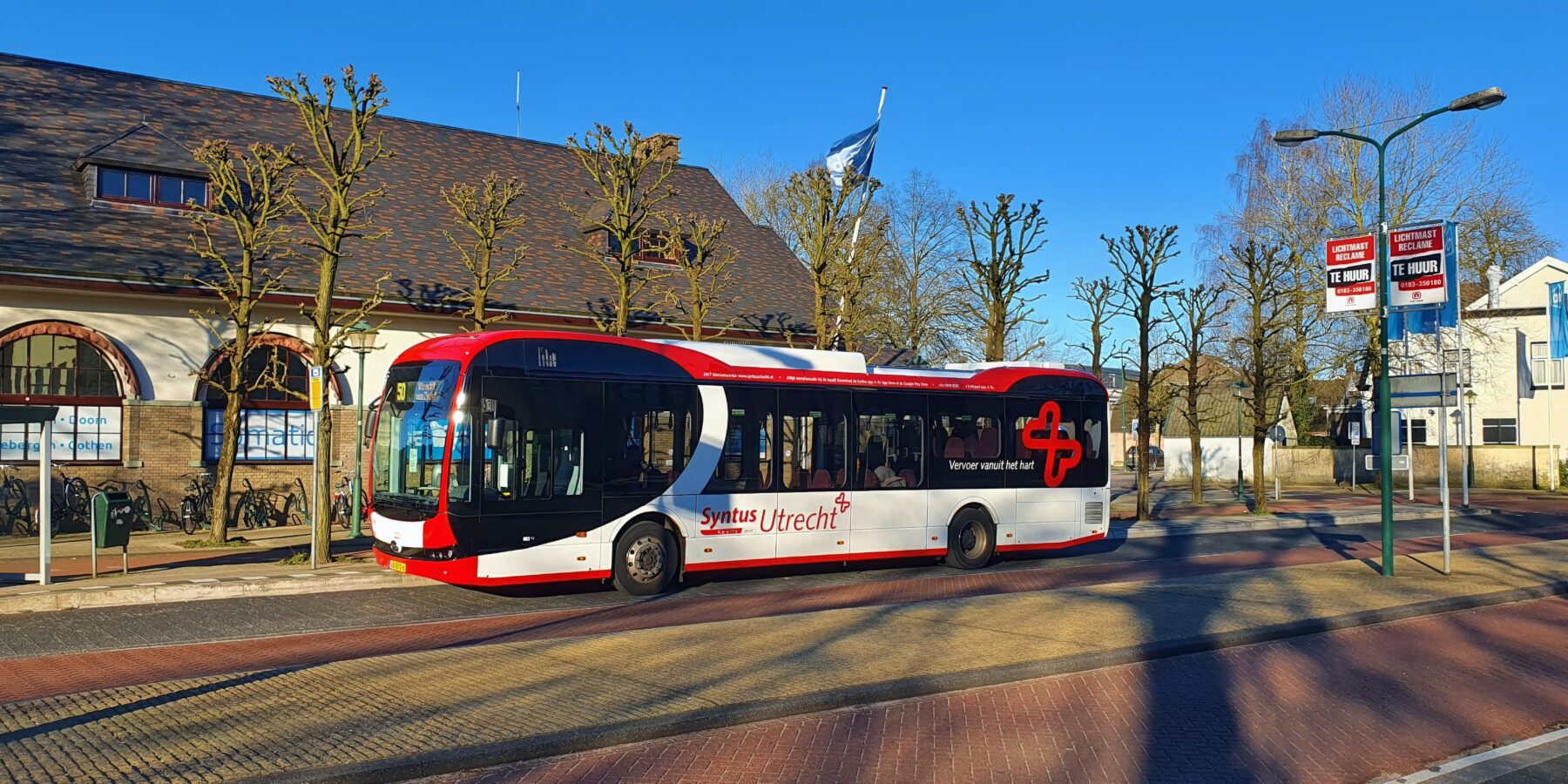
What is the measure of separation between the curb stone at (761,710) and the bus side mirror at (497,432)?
250 inches

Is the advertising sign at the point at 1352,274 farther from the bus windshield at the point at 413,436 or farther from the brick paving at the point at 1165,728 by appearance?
the bus windshield at the point at 413,436

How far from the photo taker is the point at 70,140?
23453 mm

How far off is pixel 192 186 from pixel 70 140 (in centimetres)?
246

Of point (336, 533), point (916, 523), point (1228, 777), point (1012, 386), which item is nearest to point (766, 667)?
point (1228, 777)

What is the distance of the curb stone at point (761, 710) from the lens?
6531 millimetres

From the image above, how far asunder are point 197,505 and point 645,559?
11164 millimetres

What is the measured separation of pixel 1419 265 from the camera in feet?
52.4

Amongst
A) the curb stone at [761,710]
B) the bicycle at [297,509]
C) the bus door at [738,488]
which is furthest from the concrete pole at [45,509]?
the bicycle at [297,509]

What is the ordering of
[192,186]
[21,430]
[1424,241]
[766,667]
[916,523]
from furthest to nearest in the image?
[192,186] < [21,430] < [916,523] < [1424,241] < [766,667]

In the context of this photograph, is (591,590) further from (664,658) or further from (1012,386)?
(1012,386)

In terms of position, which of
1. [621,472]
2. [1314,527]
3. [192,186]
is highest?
[192,186]

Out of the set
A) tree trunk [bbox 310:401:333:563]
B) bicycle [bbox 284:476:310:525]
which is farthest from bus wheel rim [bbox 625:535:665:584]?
bicycle [bbox 284:476:310:525]

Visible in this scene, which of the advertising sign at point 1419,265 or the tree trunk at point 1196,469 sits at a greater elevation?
the advertising sign at point 1419,265

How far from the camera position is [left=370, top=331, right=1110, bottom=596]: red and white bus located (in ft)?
44.3
